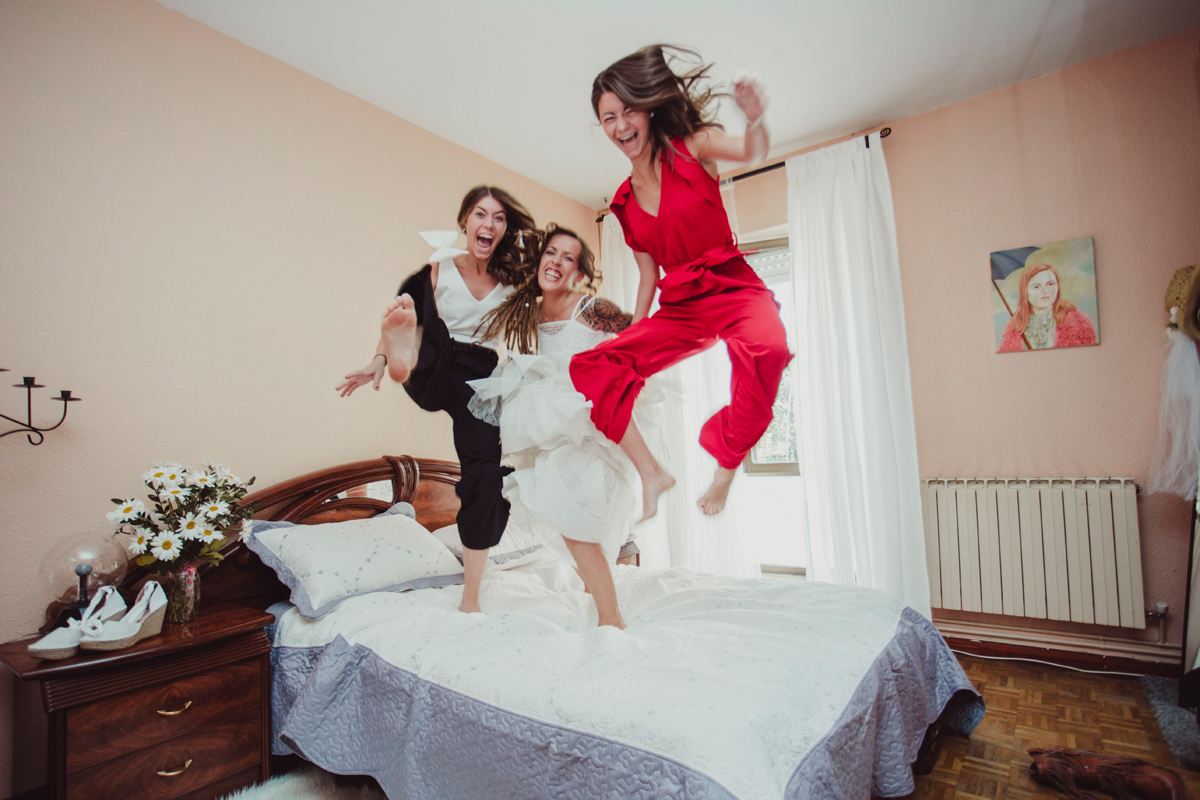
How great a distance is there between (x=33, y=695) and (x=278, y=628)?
65 centimetres

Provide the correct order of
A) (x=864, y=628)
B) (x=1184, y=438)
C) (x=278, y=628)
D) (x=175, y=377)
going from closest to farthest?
(x=864, y=628)
(x=278, y=628)
(x=175, y=377)
(x=1184, y=438)

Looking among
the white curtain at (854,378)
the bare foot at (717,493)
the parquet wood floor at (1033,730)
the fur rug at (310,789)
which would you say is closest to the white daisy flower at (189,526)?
the fur rug at (310,789)

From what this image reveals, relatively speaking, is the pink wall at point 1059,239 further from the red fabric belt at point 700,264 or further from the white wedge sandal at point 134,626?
the white wedge sandal at point 134,626

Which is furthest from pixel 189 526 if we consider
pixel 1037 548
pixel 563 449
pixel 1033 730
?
pixel 1037 548

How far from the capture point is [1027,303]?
3.06 metres

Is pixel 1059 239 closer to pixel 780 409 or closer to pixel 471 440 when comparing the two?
pixel 780 409

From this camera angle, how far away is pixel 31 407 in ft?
6.21

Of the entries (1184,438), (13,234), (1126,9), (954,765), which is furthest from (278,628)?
(1126,9)

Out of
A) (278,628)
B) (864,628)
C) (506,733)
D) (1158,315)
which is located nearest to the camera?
(506,733)

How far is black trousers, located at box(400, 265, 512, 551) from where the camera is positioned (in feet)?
6.25

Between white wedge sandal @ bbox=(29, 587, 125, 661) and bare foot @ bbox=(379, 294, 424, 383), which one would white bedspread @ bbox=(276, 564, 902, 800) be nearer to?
white wedge sandal @ bbox=(29, 587, 125, 661)

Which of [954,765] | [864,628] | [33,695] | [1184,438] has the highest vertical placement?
[1184,438]

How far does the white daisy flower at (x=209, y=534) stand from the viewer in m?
1.89

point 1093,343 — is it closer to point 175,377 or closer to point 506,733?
point 506,733
